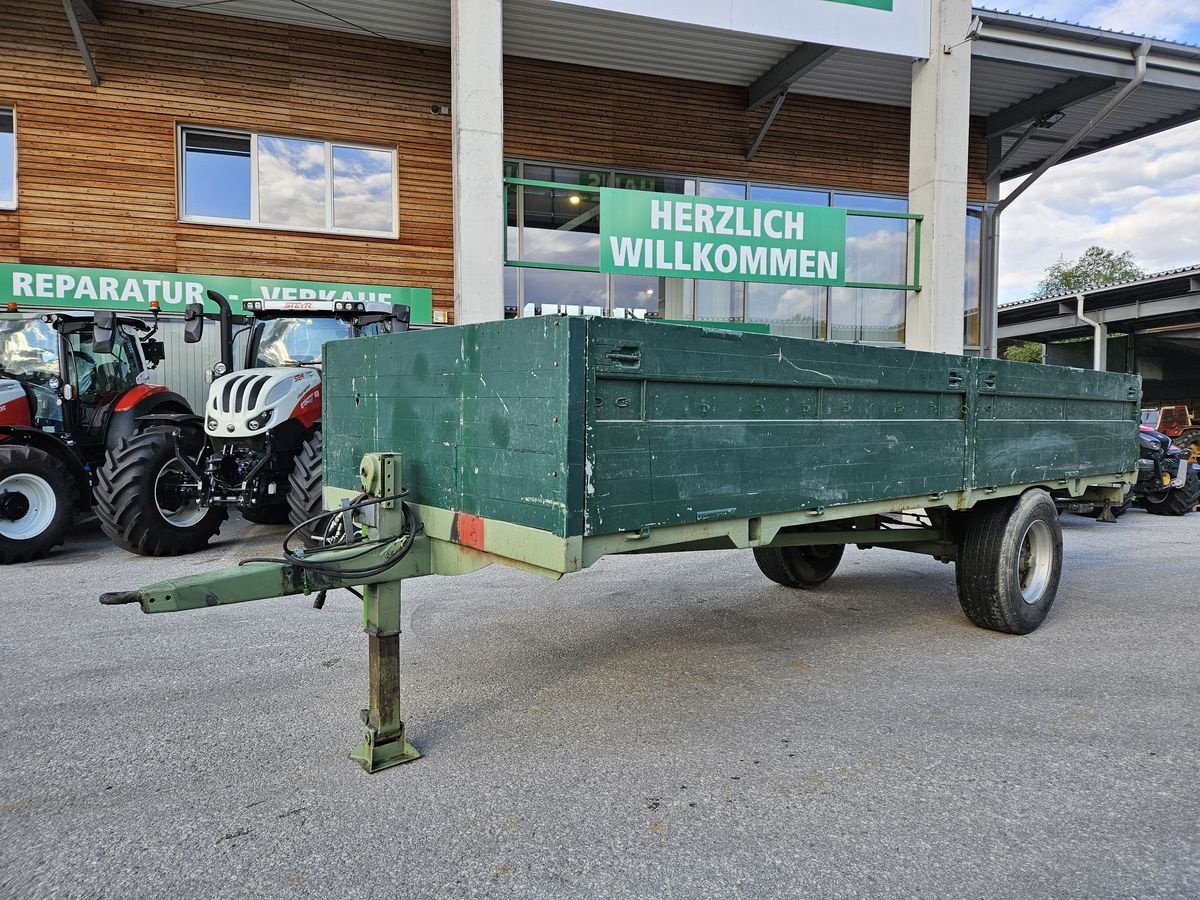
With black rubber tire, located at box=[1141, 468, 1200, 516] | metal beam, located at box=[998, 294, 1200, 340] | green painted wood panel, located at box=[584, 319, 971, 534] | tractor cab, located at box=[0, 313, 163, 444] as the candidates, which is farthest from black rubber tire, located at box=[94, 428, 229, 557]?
metal beam, located at box=[998, 294, 1200, 340]

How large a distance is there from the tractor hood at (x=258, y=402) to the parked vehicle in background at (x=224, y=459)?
1cm

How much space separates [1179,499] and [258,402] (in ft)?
42.4

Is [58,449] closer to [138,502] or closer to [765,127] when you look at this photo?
[138,502]

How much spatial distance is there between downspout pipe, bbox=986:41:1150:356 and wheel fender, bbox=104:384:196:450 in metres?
13.5

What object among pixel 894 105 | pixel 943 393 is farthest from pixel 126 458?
pixel 894 105

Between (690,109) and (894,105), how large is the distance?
4.19 meters

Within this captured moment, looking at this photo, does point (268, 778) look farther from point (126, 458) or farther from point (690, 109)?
point (690, 109)

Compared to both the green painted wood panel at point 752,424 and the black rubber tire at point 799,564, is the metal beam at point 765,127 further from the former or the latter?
the green painted wood panel at point 752,424

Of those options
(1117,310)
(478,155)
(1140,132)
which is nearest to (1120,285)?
(1117,310)

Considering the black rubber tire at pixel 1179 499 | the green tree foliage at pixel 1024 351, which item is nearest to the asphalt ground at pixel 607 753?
the black rubber tire at pixel 1179 499

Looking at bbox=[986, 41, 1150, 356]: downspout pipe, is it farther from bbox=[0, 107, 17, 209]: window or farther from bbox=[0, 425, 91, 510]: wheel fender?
bbox=[0, 107, 17, 209]: window

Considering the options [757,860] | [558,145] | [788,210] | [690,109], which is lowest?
[757,860]

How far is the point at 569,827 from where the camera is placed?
279cm

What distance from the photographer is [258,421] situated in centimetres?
779
